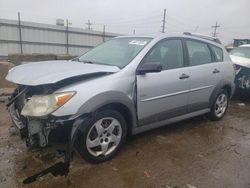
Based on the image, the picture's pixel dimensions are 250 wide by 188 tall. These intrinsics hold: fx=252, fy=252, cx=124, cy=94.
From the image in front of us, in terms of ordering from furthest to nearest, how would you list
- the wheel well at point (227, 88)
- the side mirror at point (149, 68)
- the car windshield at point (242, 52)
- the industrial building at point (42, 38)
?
the industrial building at point (42, 38), the car windshield at point (242, 52), the wheel well at point (227, 88), the side mirror at point (149, 68)

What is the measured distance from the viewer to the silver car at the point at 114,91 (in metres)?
2.79

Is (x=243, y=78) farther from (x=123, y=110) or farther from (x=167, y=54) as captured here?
(x=123, y=110)

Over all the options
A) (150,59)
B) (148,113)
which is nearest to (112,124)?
(148,113)

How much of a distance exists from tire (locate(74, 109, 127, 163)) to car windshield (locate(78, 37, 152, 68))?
2.53 feet

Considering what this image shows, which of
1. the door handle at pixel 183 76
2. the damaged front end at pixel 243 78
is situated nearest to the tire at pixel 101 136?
the door handle at pixel 183 76

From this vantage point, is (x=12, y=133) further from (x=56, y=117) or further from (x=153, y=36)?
(x=153, y=36)

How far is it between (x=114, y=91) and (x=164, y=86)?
95 cm

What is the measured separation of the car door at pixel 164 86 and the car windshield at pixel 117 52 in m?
0.22

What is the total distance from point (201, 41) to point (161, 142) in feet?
6.89

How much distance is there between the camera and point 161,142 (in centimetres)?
404

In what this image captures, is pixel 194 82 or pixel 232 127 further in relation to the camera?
pixel 232 127

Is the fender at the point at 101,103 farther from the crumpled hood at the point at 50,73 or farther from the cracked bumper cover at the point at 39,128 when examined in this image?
the crumpled hood at the point at 50,73

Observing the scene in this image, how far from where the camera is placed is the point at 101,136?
3.19 m

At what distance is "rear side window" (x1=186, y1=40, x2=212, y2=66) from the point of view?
437 cm
